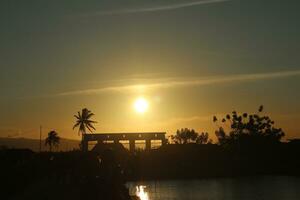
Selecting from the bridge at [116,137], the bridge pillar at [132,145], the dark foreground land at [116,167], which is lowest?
the dark foreground land at [116,167]

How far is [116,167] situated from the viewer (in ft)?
193

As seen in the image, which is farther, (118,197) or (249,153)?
(249,153)

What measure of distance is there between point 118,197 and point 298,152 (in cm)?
9382

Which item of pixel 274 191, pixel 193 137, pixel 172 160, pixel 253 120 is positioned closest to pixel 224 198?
pixel 274 191

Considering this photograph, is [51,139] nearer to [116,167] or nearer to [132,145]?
[132,145]

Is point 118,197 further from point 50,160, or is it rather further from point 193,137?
point 193,137

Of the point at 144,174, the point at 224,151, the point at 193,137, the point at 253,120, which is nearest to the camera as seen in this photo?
the point at 144,174

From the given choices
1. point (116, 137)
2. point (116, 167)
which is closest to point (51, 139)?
point (116, 137)

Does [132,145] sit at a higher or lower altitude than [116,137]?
lower

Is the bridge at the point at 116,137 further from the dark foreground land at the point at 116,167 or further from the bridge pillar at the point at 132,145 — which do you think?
the dark foreground land at the point at 116,167

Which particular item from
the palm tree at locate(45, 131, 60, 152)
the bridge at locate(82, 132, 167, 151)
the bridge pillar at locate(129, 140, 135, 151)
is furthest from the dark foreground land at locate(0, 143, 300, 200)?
the palm tree at locate(45, 131, 60, 152)

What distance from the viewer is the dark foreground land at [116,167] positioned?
161 ft

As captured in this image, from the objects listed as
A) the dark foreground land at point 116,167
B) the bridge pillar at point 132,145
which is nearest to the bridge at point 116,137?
the bridge pillar at point 132,145

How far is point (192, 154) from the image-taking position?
12875cm
